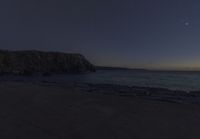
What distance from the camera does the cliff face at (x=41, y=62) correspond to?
86062 mm

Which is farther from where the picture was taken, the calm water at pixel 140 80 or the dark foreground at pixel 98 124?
the calm water at pixel 140 80

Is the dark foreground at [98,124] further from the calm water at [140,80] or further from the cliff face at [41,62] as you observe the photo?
the cliff face at [41,62]

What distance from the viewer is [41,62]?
105312mm

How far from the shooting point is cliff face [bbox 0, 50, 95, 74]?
86.1 m

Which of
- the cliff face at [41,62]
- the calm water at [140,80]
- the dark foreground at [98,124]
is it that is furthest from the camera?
the cliff face at [41,62]

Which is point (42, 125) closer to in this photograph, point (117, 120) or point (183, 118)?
point (117, 120)

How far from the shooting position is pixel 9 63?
A: 3376 inches

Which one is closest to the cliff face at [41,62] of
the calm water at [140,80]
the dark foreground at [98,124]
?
the calm water at [140,80]

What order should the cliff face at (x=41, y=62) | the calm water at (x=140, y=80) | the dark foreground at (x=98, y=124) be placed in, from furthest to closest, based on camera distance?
the cliff face at (x=41, y=62), the calm water at (x=140, y=80), the dark foreground at (x=98, y=124)

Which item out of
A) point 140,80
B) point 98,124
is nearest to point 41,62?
point 140,80

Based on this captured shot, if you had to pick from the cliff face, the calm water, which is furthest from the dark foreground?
the cliff face

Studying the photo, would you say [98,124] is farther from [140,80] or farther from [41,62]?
[41,62]

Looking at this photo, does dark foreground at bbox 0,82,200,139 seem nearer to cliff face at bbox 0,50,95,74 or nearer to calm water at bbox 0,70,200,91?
calm water at bbox 0,70,200,91

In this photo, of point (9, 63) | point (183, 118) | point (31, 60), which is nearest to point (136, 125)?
point (183, 118)
